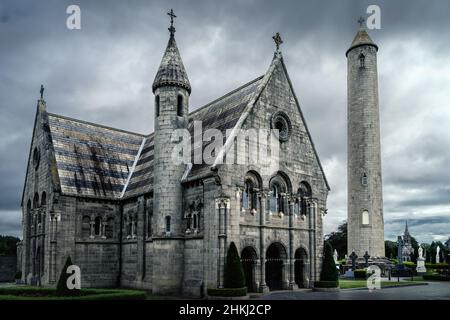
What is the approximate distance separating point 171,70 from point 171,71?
109 mm

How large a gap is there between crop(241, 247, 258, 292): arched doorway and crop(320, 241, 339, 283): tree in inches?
274

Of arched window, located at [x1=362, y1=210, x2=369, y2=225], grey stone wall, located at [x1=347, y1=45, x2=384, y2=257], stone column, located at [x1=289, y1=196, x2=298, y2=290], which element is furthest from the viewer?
arched window, located at [x1=362, y1=210, x2=369, y2=225]

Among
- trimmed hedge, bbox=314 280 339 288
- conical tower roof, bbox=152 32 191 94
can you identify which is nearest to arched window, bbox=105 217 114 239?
conical tower roof, bbox=152 32 191 94

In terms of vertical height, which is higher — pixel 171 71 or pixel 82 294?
pixel 171 71

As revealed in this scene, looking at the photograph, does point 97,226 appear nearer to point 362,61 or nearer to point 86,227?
point 86,227

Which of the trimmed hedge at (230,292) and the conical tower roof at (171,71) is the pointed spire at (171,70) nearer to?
the conical tower roof at (171,71)

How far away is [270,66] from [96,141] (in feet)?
66.5

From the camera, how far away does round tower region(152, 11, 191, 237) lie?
109 ft

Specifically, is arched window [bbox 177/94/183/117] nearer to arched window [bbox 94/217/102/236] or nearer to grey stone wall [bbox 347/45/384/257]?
arched window [bbox 94/217/102/236]

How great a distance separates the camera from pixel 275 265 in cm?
3562

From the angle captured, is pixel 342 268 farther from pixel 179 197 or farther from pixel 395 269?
pixel 179 197

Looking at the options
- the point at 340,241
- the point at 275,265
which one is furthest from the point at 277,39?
the point at 340,241

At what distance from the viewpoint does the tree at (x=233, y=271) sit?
28.6 metres
